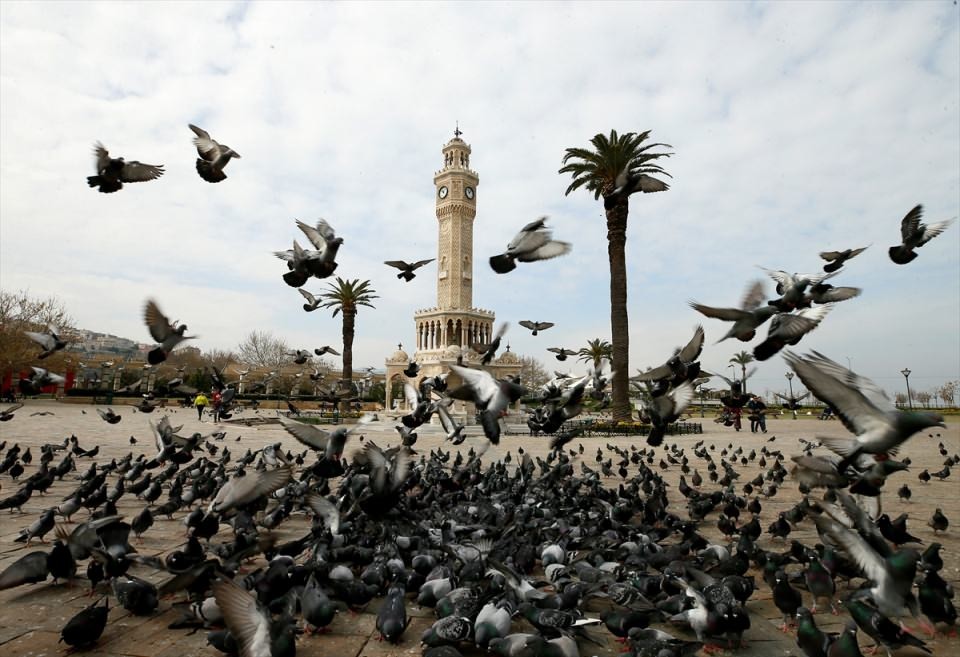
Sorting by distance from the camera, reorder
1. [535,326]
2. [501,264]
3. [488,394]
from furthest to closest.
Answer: [535,326], [501,264], [488,394]

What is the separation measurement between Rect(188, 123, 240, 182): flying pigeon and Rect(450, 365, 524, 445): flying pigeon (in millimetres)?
3873

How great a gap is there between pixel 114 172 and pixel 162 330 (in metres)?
1.97

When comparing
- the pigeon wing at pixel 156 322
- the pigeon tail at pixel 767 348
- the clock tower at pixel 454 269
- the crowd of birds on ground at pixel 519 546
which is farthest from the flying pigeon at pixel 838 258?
the clock tower at pixel 454 269

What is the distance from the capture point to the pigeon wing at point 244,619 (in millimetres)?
2982

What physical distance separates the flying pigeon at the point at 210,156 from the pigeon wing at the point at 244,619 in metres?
4.96

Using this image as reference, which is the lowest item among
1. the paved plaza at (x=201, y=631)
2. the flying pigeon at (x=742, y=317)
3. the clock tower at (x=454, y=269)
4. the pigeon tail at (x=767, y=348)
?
the paved plaza at (x=201, y=631)

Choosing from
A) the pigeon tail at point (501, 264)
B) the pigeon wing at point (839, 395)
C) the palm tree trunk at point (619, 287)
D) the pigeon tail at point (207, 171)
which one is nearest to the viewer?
the pigeon wing at point (839, 395)

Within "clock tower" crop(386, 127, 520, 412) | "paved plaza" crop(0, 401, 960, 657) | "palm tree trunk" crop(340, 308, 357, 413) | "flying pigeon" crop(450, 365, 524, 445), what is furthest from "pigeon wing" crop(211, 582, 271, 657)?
"clock tower" crop(386, 127, 520, 412)

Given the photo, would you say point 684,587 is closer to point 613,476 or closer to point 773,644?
point 773,644

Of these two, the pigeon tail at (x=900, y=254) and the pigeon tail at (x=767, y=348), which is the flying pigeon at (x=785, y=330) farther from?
the pigeon tail at (x=900, y=254)

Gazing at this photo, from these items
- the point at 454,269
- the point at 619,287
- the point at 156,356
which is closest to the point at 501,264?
the point at 156,356

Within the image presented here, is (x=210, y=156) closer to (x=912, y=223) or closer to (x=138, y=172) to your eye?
(x=138, y=172)

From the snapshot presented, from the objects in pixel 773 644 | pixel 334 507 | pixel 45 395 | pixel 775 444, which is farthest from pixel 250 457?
pixel 45 395

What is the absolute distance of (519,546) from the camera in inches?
195
